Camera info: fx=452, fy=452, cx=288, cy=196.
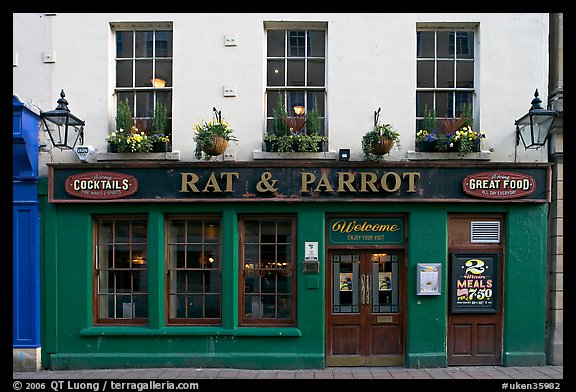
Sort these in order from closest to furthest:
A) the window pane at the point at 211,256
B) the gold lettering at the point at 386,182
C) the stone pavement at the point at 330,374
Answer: the stone pavement at the point at 330,374 < the gold lettering at the point at 386,182 < the window pane at the point at 211,256

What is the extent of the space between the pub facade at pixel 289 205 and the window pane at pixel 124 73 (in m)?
0.11

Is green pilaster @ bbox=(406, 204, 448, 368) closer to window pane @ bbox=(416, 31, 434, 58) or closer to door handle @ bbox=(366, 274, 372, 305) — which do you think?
door handle @ bbox=(366, 274, 372, 305)

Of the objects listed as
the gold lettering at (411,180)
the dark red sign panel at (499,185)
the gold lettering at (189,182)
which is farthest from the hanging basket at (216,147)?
the dark red sign panel at (499,185)

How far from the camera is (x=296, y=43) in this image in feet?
28.9

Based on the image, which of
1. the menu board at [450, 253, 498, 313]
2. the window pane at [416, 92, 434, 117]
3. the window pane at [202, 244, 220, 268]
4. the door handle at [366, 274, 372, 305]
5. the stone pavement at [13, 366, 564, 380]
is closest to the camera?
the stone pavement at [13, 366, 564, 380]

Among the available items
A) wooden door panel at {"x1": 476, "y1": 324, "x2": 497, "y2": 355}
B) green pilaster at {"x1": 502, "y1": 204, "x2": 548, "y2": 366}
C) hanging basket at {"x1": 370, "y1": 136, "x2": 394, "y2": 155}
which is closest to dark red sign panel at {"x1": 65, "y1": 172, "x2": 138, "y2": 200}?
hanging basket at {"x1": 370, "y1": 136, "x2": 394, "y2": 155}

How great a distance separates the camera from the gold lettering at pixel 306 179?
8.22 m

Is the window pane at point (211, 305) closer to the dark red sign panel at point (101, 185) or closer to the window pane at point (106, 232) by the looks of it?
the window pane at point (106, 232)

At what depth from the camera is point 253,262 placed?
860cm

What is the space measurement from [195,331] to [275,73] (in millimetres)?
5113

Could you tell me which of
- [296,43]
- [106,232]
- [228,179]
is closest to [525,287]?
[228,179]

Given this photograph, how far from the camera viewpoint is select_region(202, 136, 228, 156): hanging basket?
8087mm

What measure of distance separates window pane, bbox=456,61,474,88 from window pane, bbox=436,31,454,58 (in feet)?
0.87

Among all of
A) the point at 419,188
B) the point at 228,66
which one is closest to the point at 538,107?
the point at 419,188
